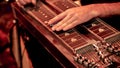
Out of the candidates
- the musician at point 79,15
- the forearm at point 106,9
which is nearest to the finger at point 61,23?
the musician at point 79,15

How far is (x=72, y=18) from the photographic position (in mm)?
1210

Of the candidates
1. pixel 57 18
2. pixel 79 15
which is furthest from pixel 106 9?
pixel 57 18

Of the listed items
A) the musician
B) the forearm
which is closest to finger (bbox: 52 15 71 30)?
the musician

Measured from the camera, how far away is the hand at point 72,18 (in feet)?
3.91

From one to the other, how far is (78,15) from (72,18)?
4 centimetres

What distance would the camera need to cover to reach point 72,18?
1.21 meters

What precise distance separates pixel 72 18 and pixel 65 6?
8.7 inches

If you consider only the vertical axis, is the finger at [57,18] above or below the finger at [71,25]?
above

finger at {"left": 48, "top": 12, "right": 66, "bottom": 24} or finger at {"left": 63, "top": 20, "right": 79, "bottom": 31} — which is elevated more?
finger at {"left": 48, "top": 12, "right": 66, "bottom": 24}

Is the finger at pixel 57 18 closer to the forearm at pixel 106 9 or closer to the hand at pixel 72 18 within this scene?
the hand at pixel 72 18

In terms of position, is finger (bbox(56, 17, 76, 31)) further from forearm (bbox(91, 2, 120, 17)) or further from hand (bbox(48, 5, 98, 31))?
forearm (bbox(91, 2, 120, 17))

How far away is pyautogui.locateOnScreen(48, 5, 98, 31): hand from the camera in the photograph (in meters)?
1.19

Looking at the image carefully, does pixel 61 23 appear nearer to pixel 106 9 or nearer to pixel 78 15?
pixel 78 15

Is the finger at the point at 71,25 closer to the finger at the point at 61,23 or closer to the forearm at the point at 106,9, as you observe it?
the finger at the point at 61,23
